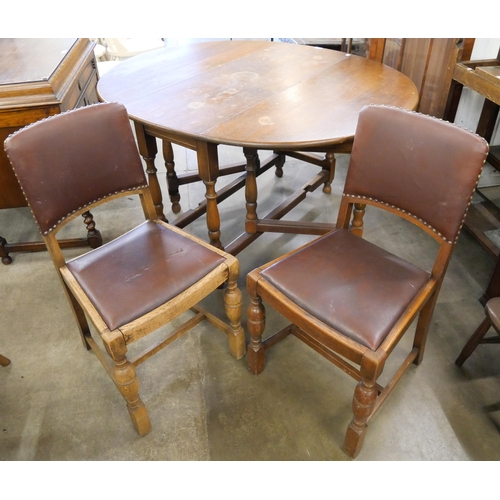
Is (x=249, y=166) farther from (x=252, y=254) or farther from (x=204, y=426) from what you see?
(x=204, y=426)

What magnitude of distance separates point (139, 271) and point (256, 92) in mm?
971

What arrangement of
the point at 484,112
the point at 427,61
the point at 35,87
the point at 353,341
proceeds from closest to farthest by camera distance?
the point at 353,341 < the point at 35,87 < the point at 484,112 < the point at 427,61

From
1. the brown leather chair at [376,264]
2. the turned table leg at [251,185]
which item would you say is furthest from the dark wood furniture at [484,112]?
the turned table leg at [251,185]

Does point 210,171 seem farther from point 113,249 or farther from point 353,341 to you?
point 353,341

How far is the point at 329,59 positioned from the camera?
220 centimetres

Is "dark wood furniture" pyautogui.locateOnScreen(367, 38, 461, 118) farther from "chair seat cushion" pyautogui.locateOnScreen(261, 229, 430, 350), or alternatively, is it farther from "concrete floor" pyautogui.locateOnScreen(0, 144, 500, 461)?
"chair seat cushion" pyautogui.locateOnScreen(261, 229, 430, 350)

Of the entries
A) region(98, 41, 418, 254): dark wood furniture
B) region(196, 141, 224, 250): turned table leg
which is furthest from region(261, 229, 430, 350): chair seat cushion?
region(196, 141, 224, 250): turned table leg

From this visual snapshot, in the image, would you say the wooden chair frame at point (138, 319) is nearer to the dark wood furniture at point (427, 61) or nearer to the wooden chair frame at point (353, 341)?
the wooden chair frame at point (353, 341)

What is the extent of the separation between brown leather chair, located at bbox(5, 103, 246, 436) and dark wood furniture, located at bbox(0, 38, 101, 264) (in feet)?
2.40

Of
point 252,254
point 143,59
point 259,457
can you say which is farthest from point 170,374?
point 143,59

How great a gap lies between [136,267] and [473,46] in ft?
7.09

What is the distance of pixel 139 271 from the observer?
1446mm

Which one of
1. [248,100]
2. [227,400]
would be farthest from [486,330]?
[248,100]

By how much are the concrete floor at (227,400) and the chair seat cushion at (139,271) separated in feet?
1.73
